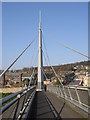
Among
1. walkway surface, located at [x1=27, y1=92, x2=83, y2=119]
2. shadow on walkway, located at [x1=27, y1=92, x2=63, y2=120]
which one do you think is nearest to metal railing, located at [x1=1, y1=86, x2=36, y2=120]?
shadow on walkway, located at [x1=27, y1=92, x2=63, y2=120]

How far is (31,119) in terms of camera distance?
695cm

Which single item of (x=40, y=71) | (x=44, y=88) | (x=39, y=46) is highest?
(x=39, y=46)

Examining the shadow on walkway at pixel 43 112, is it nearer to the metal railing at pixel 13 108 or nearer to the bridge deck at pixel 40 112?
the bridge deck at pixel 40 112

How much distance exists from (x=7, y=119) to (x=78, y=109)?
179 inches

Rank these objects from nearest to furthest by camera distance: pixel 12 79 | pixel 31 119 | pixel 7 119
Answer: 1. pixel 7 119
2. pixel 31 119
3. pixel 12 79

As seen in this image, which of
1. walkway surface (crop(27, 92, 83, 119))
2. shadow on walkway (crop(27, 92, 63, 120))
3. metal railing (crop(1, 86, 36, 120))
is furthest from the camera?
walkway surface (crop(27, 92, 83, 119))

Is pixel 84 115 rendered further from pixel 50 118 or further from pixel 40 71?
pixel 40 71

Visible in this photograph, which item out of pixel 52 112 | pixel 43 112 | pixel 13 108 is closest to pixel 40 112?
pixel 43 112

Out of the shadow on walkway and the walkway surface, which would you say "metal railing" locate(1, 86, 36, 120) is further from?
the walkway surface

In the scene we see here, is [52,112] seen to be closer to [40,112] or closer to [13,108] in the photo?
[40,112]

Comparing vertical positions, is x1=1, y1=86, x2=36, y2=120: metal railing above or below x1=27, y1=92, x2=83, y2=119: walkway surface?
above

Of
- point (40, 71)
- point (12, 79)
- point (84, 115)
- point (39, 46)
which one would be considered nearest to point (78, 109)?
point (84, 115)

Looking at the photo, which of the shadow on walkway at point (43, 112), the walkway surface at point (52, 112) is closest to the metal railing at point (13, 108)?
the shadow on walkway at point (43, 112)

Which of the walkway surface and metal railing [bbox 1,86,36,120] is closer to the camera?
metal railing [bbox 1,86,36,120]
